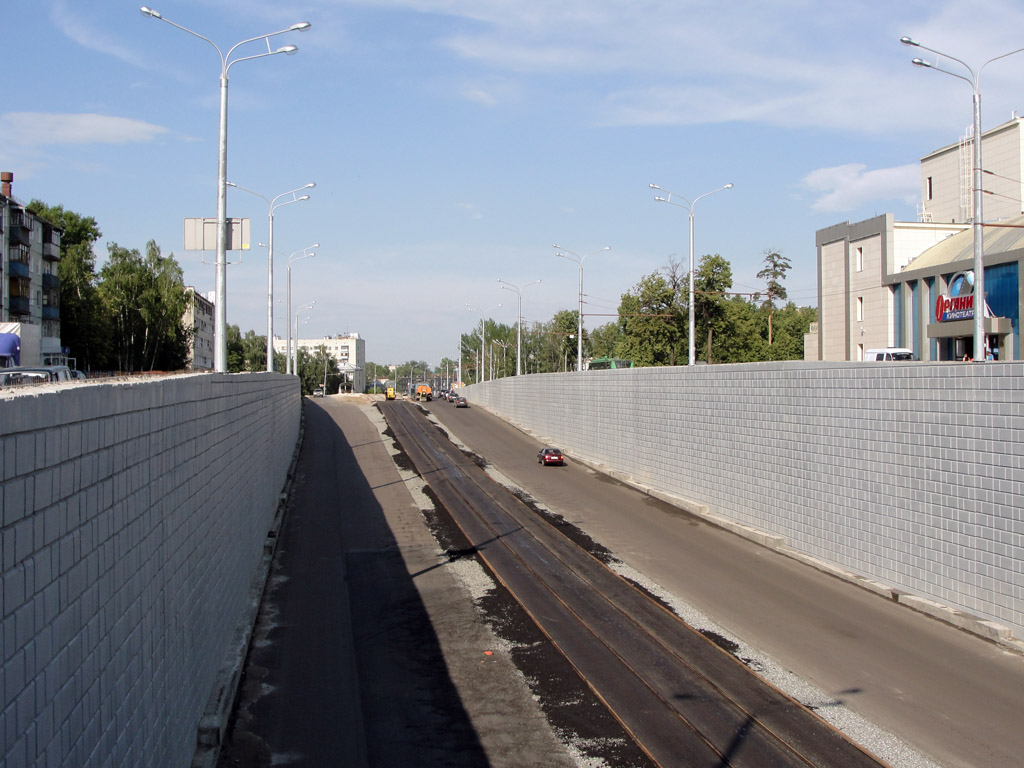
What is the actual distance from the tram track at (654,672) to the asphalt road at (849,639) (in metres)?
1.03

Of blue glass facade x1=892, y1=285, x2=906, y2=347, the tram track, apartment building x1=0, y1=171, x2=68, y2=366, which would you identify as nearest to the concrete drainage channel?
the tram track

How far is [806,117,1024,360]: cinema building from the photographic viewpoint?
32.1 m

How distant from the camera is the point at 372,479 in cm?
3422

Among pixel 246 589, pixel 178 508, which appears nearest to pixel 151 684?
pixel 178 508

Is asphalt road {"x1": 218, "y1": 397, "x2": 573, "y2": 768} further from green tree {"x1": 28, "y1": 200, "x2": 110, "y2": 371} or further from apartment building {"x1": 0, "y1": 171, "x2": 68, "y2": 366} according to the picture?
apartment building {"x1": 0, "y1": 171, "x2": 68, "y2": 366}

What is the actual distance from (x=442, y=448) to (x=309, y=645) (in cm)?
3105

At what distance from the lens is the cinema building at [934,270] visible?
3206 cm

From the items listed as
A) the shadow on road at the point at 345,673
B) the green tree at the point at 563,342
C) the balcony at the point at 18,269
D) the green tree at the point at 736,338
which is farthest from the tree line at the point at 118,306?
the green tree at the point at 563,342

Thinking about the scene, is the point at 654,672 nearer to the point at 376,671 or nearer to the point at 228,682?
the point at 376,671

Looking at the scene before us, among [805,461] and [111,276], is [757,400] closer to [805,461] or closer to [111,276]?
[805,461]

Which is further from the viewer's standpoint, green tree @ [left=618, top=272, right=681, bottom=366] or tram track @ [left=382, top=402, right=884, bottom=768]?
green tree @ [left=618, top=272, right=681, bottom=366]

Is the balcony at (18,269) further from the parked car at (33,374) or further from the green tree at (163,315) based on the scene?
the parked car at (33,374)

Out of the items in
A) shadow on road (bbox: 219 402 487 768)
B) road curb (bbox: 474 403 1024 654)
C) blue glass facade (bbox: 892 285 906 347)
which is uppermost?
blue glass facade (bbox: 892 285 906 347)

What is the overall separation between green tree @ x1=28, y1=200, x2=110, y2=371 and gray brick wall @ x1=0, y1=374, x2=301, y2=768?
976 inches
